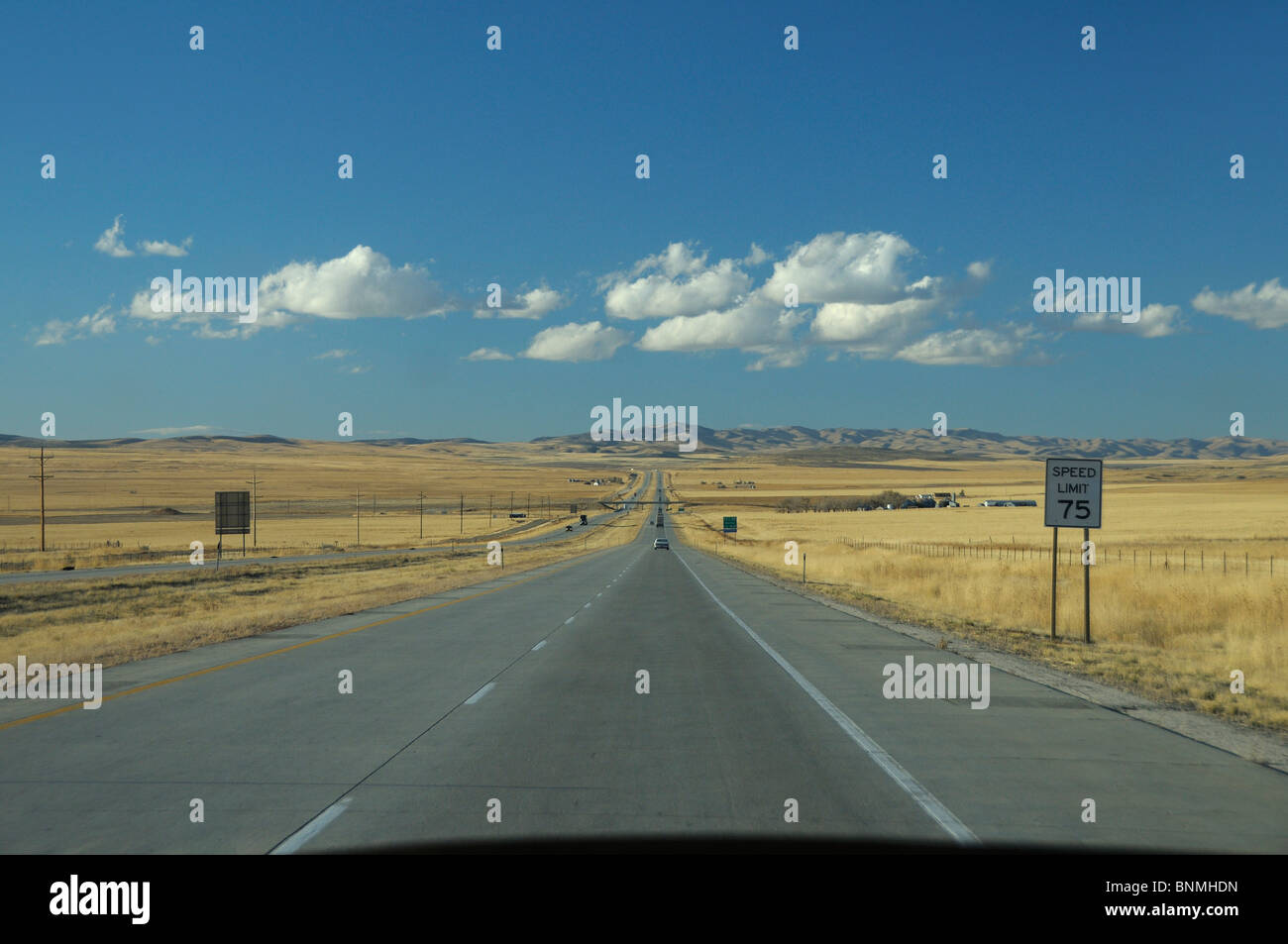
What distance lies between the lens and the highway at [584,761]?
6547 mm

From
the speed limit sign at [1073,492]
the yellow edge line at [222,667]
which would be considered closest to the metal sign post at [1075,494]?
the speed limit sign at [1073,492]

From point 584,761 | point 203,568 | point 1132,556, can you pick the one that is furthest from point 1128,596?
point 203,568

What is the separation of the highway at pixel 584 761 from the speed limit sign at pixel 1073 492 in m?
5.54

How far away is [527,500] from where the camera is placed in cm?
19438

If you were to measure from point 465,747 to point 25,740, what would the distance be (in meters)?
4.05

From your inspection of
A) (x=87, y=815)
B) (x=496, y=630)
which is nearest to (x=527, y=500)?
(x=496, y=630)

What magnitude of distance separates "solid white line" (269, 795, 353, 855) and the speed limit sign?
49.2ft

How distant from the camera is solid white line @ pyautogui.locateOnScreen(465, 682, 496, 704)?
11758 millimetres

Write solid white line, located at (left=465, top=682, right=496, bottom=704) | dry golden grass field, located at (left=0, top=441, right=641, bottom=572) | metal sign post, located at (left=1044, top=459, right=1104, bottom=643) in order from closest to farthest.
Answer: solid white line, located at (left=465, top=682, right=496, bottom=704)
metal sign post, located at (left=1044, top=459, right=1104, bottom=643)
dry golden grass field, located at (left=0, top=441, right=641, bottom=572)

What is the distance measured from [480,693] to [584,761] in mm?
4000

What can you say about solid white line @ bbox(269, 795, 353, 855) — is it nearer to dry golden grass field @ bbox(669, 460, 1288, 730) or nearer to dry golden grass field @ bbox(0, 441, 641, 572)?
dry golden grass field @ bbox(669, 460, 1288, 730)

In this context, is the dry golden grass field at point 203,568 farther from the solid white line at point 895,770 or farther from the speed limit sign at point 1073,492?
the speed limit sign at point 1073,492

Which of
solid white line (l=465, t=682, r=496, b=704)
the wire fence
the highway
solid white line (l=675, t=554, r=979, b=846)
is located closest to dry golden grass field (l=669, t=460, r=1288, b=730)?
the wire fence
